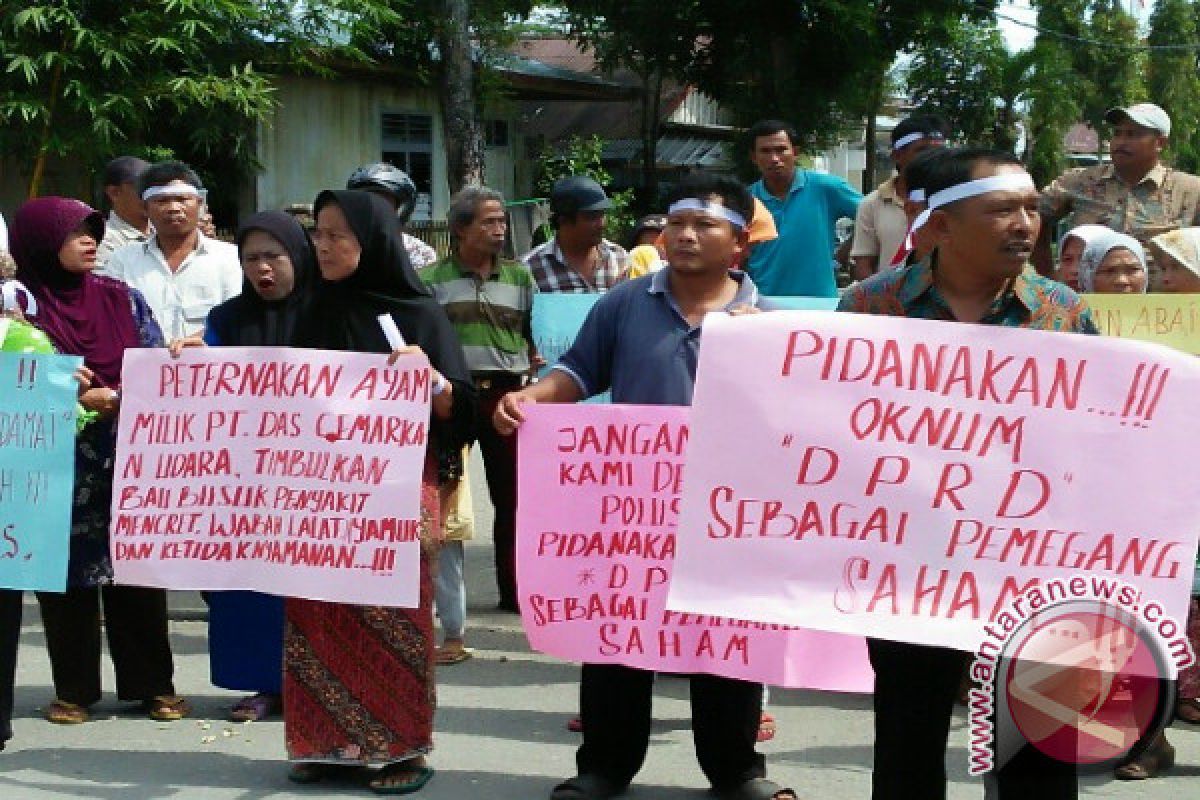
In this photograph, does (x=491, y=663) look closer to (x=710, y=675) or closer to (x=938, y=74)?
(x=710, y=675)

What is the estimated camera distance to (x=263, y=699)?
6371mm

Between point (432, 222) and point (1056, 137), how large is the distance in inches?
863

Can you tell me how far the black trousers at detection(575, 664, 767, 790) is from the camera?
517 centimetres

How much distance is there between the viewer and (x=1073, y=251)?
674 centimetres

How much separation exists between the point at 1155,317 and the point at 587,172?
64.1 feet

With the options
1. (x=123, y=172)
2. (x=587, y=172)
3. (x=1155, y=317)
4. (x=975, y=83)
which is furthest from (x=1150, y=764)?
(x=975, y=83)

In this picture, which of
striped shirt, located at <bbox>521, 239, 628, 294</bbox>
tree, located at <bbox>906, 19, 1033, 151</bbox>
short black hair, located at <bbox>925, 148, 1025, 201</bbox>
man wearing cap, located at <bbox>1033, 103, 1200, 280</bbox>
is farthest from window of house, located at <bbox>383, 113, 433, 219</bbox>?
short black hair, located at <bbox>925, 148, 1025, 201</bbox>

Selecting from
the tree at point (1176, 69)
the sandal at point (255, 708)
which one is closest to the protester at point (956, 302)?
the sandal at point (255, 708)

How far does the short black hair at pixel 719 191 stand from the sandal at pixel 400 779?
1.88 m

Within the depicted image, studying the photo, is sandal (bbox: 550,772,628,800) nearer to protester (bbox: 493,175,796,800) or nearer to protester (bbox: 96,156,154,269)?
protester (bbox: 493,175,796,800)

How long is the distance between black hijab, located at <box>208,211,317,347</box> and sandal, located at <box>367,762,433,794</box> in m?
1.36

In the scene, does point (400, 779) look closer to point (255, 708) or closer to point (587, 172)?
point (255, 708)

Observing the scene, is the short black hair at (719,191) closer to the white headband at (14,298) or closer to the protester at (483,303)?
the protester at (483,303)

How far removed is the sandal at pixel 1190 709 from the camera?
20.1 ft
